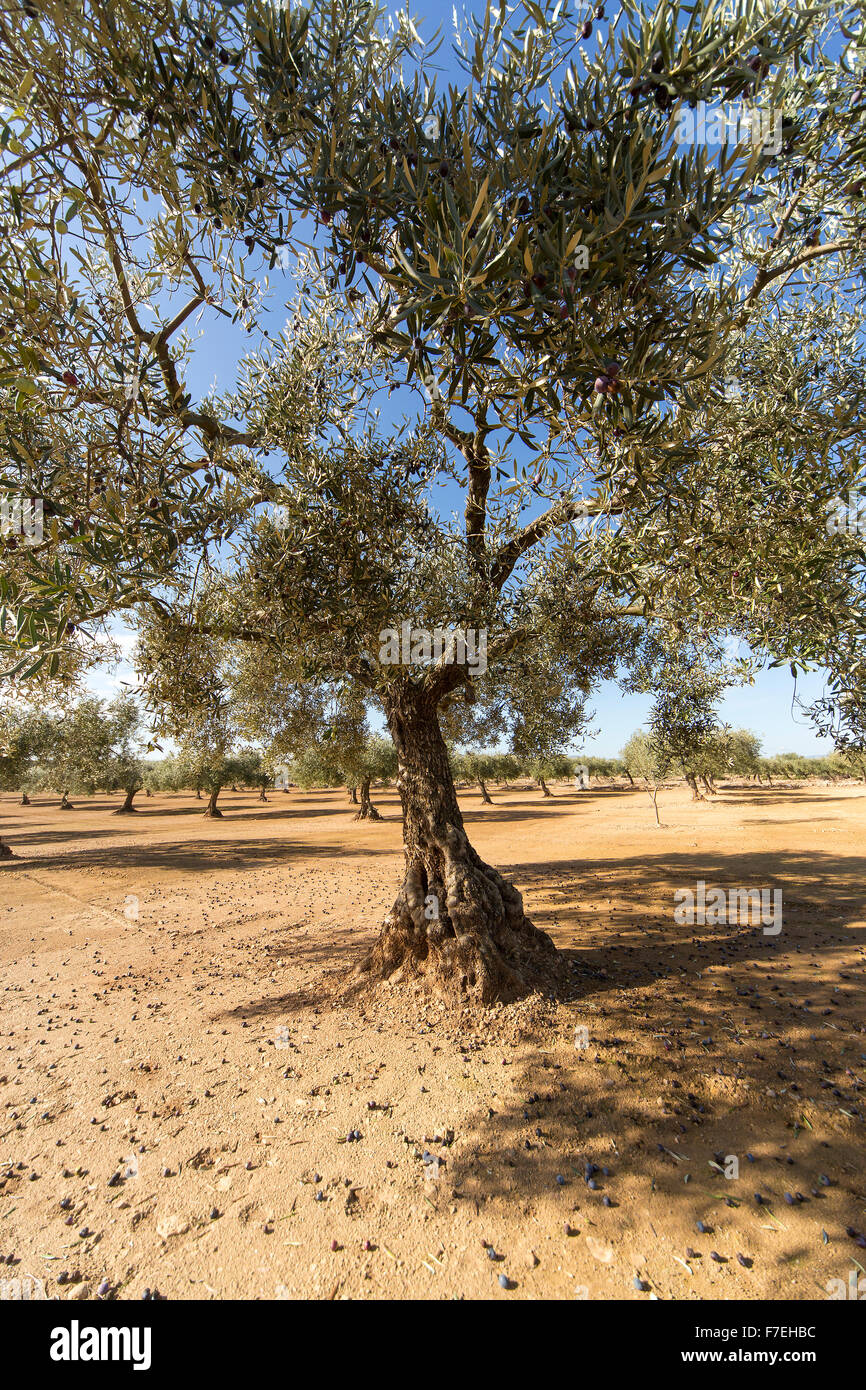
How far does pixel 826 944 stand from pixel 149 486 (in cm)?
1433

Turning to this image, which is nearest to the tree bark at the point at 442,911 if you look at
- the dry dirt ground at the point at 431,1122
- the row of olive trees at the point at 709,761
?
the dry dirt ground at the point at 431,1122

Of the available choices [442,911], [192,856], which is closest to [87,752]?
[192,856]

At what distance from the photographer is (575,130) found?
3.69 m

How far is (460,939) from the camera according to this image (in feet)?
27.7

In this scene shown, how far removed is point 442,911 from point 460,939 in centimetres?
59

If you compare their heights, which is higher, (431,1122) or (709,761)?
(709,761)

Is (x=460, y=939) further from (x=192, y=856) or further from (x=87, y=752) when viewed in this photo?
(x=87, y=752)

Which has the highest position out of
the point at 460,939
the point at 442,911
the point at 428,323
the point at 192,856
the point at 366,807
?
the point at 428,323

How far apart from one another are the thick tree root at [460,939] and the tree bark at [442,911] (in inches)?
0.6

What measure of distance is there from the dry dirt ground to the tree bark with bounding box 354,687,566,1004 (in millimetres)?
485

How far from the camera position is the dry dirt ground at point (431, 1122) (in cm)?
411

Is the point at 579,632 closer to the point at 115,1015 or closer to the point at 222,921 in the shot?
the point at 115,1015

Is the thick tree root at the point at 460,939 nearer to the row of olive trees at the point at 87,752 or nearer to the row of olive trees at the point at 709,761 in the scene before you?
the row of olive trees at the point at 709,761
